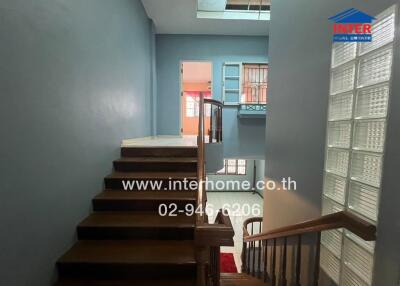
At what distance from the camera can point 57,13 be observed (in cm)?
179

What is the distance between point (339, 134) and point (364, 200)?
1.84 ft

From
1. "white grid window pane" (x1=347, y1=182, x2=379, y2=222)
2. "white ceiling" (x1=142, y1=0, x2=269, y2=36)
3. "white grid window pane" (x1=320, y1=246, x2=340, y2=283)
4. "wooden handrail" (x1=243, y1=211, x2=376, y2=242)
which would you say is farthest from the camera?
"white ceiling" (x1=142, y1=0, x2=269, y2=36)

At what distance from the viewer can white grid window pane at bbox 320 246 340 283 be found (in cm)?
181

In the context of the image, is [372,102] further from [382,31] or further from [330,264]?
[330,264]

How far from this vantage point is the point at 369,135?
4.98 feet

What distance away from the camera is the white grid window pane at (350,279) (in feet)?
5.10

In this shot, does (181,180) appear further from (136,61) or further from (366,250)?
(136,61)

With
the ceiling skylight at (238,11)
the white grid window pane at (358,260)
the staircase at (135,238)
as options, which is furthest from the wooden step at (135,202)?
the ceiling skylight at (238,11)

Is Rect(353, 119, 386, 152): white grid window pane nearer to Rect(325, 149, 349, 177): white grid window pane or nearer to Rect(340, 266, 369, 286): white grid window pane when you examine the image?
Rect(325, 149, 349, 177): white grid window pane

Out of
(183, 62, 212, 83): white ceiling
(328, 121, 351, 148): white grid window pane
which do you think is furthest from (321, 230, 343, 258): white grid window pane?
(183, 62, 212, 83): white ceiling

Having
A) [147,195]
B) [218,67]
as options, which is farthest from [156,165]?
[218,67]

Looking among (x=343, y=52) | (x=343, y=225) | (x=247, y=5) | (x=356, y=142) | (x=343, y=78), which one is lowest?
(x=343, y=225)

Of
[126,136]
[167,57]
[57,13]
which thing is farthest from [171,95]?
[57,13]

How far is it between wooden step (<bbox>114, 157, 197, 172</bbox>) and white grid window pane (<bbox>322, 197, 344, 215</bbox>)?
1.55m
